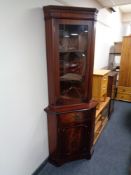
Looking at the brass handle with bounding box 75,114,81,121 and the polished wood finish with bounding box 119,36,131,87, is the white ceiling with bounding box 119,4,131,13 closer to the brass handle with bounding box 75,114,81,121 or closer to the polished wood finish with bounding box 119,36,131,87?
the polished wood finish with bounding box 119,36,131,87

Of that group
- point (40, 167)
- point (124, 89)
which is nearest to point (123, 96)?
point (124, 89)

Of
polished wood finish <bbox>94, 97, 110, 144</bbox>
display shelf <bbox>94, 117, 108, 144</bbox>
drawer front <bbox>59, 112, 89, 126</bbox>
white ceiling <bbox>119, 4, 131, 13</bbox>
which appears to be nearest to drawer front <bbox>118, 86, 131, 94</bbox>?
polished wood finish <bbox>94, 97, 110, 144</bbox>

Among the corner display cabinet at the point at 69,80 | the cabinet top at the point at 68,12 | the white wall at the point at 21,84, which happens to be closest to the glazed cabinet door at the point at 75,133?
the corner display cabinet at the point at 69,80

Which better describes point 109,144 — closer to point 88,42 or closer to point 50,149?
point 50,149

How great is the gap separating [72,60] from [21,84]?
739 mm

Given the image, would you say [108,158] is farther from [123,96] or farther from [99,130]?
[123,96]

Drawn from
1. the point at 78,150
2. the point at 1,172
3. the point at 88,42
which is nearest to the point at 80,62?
the point at 88,42

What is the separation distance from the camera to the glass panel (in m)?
1.69

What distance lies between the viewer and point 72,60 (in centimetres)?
188

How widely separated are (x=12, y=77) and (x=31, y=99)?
0.37m

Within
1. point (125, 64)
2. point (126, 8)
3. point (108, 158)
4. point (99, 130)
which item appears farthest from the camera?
point (126, 8)

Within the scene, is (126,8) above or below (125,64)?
above

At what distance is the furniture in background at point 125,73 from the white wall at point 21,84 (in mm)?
2897

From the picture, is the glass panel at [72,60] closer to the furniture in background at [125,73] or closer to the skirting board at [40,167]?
the skirting board at [40,167]
